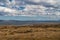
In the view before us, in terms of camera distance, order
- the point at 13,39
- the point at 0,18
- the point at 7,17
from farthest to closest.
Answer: the point at 7,17 < the point at 0,18 < the point at 13,39

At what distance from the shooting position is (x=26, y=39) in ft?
83.0

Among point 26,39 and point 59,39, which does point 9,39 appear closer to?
point 26,39

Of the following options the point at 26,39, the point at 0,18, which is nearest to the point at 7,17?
the point at 0,18

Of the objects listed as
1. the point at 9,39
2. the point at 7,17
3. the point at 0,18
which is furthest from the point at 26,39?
the point at 7,17

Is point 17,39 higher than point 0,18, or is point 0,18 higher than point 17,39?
point 17,39

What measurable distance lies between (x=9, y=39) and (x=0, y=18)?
7995 cm

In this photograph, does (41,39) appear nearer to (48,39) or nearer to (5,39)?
(48,39)

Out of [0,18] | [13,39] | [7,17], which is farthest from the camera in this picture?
[7,17]

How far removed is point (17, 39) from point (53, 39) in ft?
15.9

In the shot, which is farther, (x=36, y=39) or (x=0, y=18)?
(x=0, y=18)

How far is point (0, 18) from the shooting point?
103m

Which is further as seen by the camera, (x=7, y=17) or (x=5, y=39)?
(x=7, y=17)

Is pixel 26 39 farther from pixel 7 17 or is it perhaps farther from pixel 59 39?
pixel 7 17

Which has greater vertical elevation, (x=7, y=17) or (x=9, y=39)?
(x=9, y=39)
